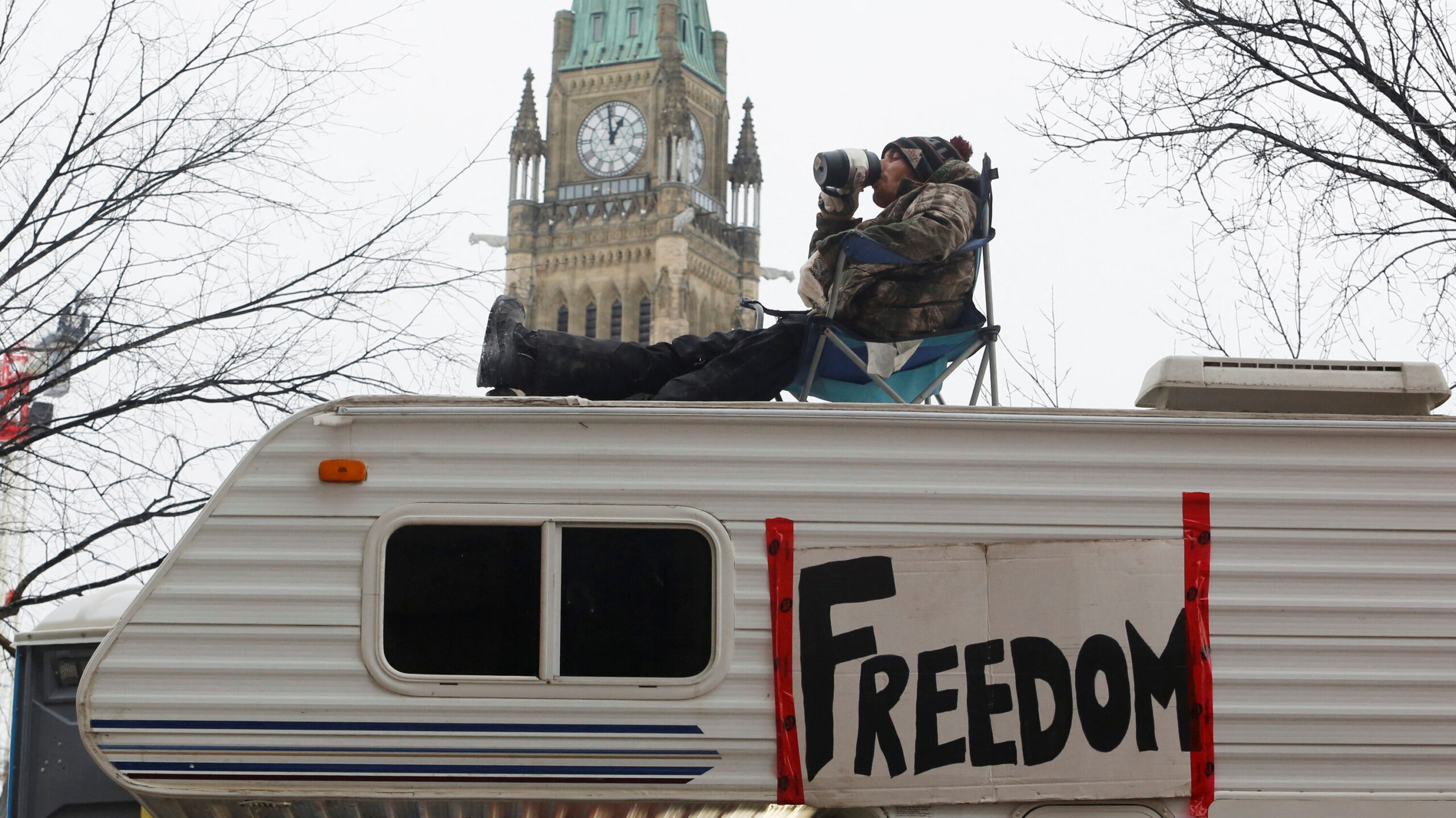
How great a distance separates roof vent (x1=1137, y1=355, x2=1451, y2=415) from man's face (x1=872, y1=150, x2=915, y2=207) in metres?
1.50

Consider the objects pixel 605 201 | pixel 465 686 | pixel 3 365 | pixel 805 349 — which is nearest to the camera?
pixel 465 686

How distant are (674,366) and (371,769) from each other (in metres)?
1.82

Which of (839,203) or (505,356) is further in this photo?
(839,203)

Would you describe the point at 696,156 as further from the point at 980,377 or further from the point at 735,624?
the point at 735,624

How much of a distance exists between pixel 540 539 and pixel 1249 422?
6.92 ft

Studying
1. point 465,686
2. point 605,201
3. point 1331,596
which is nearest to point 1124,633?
point 1331,596

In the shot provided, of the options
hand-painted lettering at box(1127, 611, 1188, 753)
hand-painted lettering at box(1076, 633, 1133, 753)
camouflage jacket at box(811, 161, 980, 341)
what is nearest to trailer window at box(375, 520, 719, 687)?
hand-painted lettering at box(1076, 633, 1133, 753)

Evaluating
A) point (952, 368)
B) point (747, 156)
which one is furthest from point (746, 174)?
point (952, 368)

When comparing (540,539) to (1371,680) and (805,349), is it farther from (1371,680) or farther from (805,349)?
(1371,680)

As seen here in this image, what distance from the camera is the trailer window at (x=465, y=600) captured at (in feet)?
14.9

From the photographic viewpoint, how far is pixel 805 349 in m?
5.86

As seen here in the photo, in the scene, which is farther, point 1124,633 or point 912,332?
point 912,332

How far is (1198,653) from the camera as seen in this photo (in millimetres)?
4641

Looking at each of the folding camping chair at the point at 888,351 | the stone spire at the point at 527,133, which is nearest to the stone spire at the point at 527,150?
the stone spire at the point at 527,133
